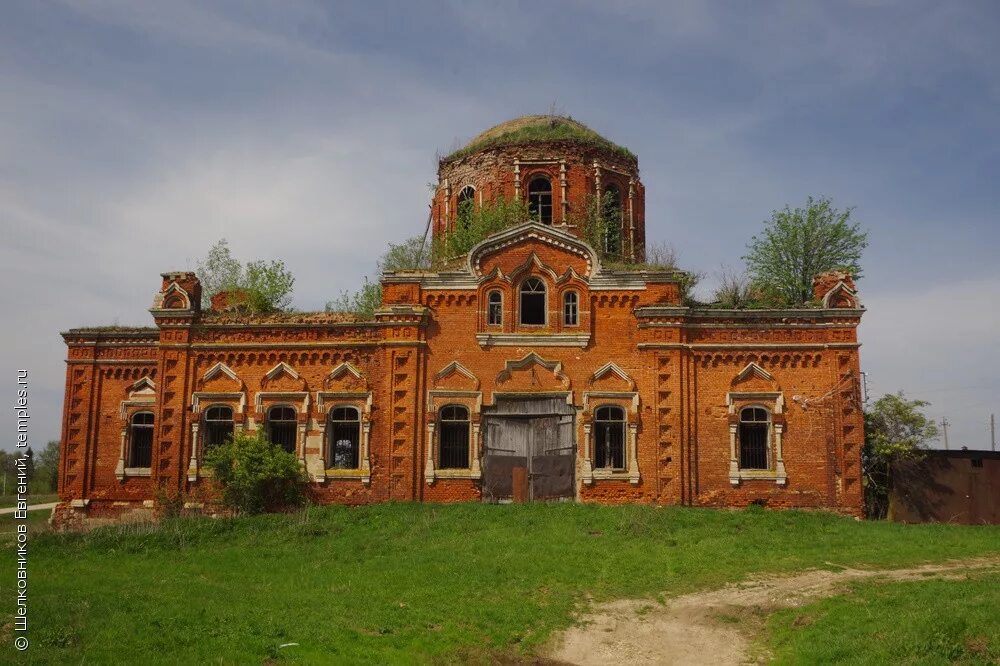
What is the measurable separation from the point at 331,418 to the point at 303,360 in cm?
182

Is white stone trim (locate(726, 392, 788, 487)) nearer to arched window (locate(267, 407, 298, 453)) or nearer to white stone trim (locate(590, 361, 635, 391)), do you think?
white stone trim (locate(590, 361, 635, 391))

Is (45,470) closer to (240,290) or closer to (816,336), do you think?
(240,290)

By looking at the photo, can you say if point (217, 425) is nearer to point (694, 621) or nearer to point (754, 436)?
point (754, 436)

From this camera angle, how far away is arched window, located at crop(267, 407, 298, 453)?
24250 mm

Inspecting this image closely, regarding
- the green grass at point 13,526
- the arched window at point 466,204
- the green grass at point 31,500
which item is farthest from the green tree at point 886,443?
the green grass at point 31,500

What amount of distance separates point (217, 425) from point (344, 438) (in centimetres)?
360

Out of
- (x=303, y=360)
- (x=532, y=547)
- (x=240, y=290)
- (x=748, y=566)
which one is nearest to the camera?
(x=748, y=566)

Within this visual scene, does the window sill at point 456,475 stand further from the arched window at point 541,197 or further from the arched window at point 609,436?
the arched window at point 541,197

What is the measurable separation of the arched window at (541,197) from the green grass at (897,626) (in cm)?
1713

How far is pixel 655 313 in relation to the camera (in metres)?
23.6

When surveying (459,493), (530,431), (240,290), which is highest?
(240,290)

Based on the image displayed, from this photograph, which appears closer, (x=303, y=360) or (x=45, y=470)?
(x=303, y=360)

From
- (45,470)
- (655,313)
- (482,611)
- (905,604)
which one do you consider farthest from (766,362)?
(45,470)

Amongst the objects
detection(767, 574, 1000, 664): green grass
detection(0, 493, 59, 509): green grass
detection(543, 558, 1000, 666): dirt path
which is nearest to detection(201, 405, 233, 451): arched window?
detection(543, 558, 1000, 666): dirt path
